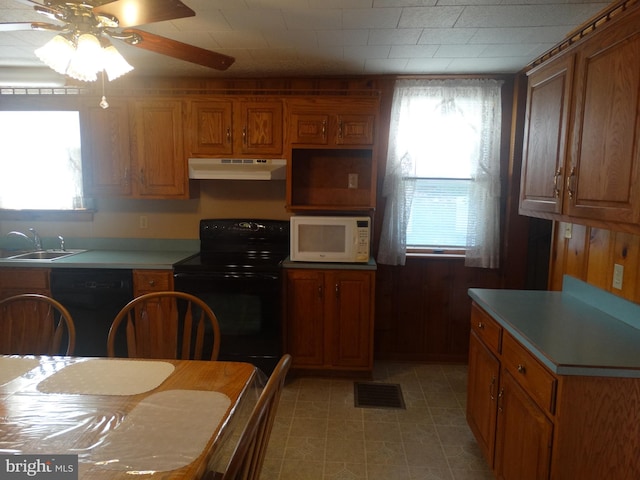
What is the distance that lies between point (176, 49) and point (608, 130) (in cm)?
176

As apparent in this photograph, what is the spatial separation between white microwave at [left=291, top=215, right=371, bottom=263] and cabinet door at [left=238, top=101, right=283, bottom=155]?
59cm

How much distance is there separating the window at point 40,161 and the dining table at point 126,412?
2.30 m

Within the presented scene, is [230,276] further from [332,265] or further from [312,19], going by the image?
[312,19]

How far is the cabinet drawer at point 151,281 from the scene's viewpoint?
9.52ft

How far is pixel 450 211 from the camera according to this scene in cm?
330

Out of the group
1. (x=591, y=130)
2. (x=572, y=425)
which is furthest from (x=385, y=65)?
(x=572, y=425)

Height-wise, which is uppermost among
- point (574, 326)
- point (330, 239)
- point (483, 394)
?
point (330, 239)

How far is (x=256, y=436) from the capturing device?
956 millimetres

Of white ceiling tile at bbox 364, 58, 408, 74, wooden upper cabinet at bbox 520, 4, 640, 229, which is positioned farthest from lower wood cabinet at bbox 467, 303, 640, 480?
white ceiling tile at bbox 364, 58, 408, 74

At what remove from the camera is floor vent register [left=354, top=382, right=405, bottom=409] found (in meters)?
2.68

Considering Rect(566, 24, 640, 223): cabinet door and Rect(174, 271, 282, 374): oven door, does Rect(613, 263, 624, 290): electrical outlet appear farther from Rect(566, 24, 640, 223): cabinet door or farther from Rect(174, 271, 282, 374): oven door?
Rect(174, 271, 282, 374): oven door

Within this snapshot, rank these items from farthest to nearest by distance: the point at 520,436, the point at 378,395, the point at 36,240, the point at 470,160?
the point at 36,240
the point at 470,160
the point at 378,395
the point at 520,436

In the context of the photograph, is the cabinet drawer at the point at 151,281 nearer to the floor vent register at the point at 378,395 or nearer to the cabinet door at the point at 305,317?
the cabinet door at the point at 305,317

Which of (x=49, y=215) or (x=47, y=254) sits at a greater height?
(x=49, y=215)
